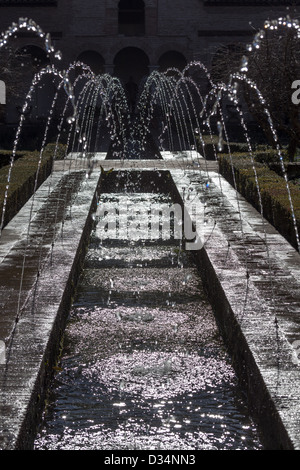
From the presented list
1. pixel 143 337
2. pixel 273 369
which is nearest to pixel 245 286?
pixel 143 337

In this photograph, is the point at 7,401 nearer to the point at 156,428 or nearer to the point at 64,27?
the point at 156,428

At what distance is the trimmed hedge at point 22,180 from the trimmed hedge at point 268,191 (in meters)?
2.82

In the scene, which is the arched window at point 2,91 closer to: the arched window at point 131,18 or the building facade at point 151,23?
the building facade at point 151,23

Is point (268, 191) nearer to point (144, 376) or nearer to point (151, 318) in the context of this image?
point (151, 318)

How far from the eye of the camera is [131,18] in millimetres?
32875

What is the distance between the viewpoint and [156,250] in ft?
26.8

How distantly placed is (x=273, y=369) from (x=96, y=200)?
6.84m

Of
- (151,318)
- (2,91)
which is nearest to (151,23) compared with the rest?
(2,91)

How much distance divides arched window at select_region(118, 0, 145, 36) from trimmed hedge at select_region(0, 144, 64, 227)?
1990 cm

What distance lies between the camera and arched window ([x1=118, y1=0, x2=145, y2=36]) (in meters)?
32.7

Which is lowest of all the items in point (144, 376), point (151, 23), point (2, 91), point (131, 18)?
point (144, 376)

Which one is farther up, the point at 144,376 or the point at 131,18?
the point at 131,18

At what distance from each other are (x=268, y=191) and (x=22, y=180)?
313 cm

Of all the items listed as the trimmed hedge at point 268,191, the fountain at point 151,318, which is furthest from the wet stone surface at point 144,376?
the trimmed hedge at point 268,191
